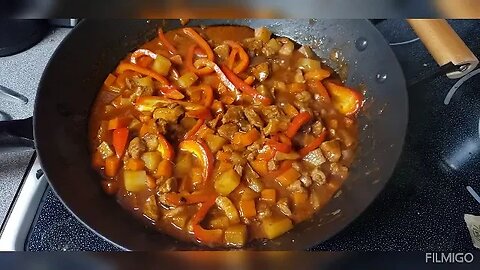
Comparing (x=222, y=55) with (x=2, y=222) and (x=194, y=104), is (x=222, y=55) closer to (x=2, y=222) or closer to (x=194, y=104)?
(x=194, y=104)

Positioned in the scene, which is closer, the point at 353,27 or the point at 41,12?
the point at 41,12

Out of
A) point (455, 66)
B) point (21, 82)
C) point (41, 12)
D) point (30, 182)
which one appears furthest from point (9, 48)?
point (455, 66)

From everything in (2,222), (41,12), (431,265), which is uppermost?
(41,12)

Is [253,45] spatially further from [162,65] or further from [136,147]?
[136,147]

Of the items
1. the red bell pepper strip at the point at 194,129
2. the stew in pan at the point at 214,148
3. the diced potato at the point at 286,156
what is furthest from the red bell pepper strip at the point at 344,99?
the red bell pepper strip at the point at 194,129

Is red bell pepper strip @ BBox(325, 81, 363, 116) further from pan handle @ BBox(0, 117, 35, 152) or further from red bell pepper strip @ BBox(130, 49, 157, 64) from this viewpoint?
pan handle @ BBox(0, 117, 35, 152)

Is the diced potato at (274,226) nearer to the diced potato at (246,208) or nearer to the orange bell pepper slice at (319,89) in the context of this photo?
the diced potato at (246,208)
